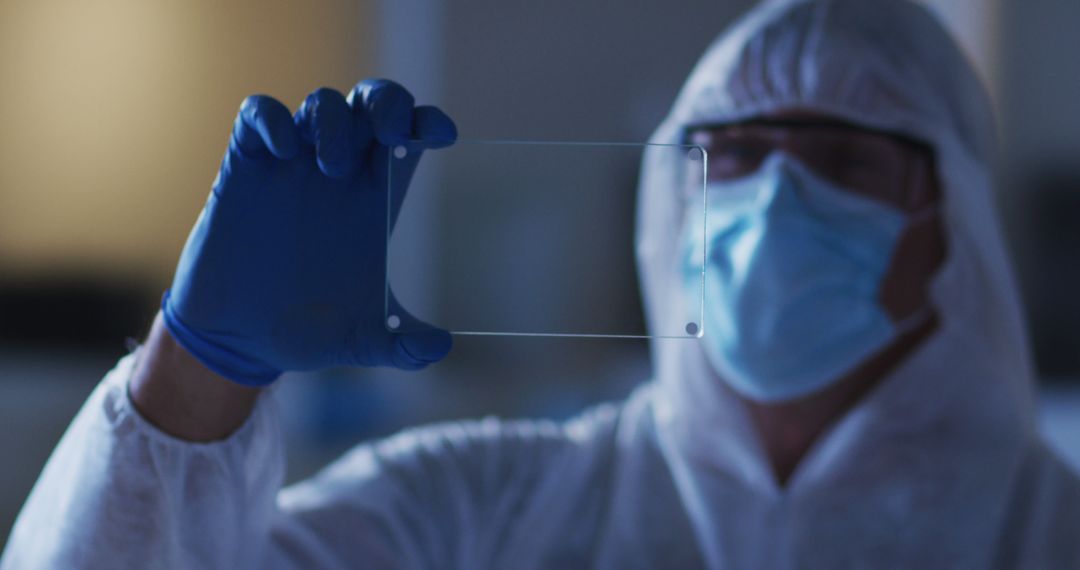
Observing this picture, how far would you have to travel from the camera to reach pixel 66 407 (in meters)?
2.35

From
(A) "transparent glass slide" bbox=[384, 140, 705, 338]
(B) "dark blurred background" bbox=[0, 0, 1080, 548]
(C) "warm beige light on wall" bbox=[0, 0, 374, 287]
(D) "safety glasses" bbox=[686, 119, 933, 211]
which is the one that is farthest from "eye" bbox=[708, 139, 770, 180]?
(C) "warm beige light on wall" bbox=[0, 0, 374, 287]

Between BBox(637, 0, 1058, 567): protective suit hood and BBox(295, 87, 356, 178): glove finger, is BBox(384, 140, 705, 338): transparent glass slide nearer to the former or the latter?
BBox(295, 87, 356, 178): glove finger

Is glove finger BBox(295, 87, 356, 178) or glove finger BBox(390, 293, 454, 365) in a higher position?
glove finger BBox(295, 87, 356, 178)

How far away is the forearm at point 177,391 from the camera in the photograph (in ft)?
2.68

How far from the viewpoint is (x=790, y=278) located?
1.14 meters

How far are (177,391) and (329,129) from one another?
29cm

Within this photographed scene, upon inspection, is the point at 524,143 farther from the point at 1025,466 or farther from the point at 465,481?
the point at 1025,466

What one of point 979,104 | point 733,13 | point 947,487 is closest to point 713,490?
point 947,487

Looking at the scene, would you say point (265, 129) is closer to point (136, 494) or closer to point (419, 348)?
point (419, 348)

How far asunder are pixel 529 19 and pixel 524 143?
6.98 feet

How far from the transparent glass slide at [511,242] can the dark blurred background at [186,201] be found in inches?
53.9

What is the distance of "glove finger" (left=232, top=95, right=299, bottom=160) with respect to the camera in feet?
2.44

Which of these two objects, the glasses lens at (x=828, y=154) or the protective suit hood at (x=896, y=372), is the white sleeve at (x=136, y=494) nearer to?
the protective suit hood at (x=896, y=372)

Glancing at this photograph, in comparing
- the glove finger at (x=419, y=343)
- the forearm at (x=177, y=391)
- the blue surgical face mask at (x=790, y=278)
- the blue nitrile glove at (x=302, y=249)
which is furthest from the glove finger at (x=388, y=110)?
the blue surgical face mask at (x=790, y=278)
